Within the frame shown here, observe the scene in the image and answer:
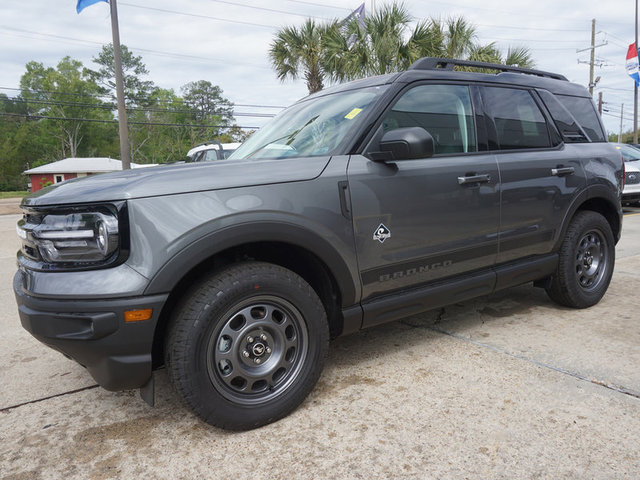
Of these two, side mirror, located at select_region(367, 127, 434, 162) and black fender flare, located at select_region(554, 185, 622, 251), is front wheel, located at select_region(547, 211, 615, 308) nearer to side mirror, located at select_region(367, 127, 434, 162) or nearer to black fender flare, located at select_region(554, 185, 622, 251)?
black fender flare, located at select_region(554, 185, 622, 251)

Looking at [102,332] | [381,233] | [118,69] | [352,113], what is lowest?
[102,332]

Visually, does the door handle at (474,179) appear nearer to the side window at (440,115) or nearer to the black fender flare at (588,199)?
the side window at (440,115)

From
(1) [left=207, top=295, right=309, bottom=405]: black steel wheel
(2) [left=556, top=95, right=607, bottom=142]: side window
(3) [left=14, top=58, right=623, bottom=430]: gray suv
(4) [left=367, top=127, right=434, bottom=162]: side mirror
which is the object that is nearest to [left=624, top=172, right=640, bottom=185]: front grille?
(2) [left=556, top=95, right=607, bottom=142]: side window

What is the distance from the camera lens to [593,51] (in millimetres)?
37062

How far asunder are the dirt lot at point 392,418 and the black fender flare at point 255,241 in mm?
672

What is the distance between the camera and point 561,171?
3570 millimetres

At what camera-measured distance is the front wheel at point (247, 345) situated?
2.12m

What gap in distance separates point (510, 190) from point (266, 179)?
1811mm

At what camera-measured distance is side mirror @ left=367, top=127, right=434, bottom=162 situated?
2.51 meters

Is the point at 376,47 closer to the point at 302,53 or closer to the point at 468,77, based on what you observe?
the point at 302,53

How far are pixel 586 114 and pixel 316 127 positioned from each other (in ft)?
8.38

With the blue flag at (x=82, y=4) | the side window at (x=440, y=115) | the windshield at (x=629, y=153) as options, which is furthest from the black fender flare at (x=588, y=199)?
the blue flag at (x=82, y=4)

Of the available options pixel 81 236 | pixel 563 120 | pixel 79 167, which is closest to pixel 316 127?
pixel 81 236

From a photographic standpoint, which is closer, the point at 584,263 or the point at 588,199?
the point at 588,199
